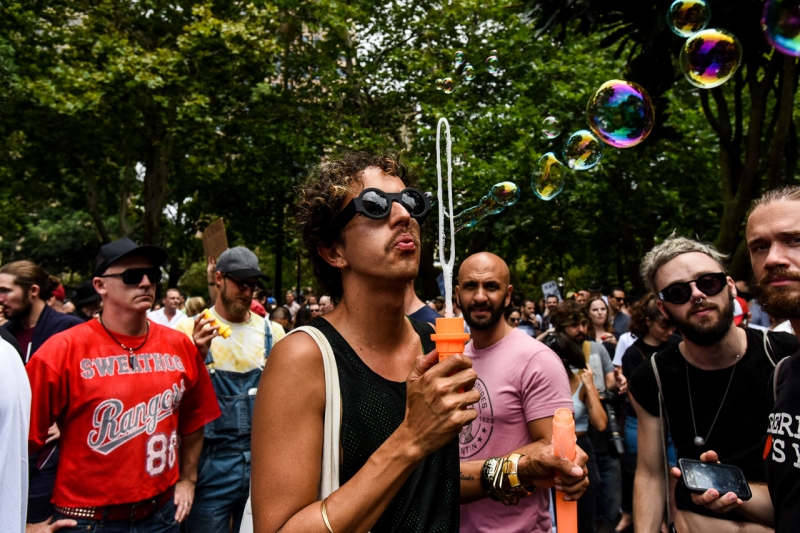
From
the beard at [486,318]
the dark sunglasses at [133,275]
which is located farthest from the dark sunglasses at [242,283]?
Answer: the beard at [486,318]

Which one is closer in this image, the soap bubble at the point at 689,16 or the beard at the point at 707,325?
the beard at the point at 707,325

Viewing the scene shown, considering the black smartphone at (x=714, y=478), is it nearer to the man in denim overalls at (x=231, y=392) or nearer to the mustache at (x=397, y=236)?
the mustache at (x=397, y=236)

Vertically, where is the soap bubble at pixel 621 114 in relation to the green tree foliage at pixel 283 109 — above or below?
below

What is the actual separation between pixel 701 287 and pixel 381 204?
1.70 m

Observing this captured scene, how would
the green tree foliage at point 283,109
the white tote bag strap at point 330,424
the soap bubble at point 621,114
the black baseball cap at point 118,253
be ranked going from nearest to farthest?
the white tote bag strap at point 330,424 → the black baseball cap at point 118,253 → the soap bubble at point 621,114 → the green tree foliage at point 283,109

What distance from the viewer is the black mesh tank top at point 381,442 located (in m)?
1.68

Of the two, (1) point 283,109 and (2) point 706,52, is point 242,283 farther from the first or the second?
(1) point 283,109

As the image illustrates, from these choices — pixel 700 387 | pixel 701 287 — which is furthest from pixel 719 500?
pixel 701 287

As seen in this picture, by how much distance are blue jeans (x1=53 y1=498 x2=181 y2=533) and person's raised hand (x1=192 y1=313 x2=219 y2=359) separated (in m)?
0.84

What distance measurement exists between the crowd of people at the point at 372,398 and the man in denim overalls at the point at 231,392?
1cm

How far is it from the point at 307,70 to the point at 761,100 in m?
10.4

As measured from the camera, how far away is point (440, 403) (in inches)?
57.7

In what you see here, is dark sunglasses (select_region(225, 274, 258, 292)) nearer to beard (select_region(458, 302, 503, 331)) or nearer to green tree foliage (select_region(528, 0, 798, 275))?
beard (select_region(458, 302, 503, 331))

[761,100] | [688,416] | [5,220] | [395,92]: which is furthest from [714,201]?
[5,220]
